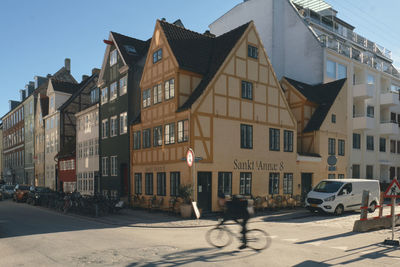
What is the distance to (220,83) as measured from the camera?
22031 millimetres

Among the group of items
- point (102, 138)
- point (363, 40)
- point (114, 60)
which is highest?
point (363, 40)

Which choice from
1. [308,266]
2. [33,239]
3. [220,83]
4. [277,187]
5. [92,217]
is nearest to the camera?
[308,266]

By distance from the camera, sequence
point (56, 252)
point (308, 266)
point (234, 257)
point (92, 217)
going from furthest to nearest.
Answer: point (92, 217), point (56, 252), point (234, 257), point (308, 266)

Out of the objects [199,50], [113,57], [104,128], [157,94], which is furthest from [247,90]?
[104,128]

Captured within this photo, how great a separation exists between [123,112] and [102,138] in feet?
15.1

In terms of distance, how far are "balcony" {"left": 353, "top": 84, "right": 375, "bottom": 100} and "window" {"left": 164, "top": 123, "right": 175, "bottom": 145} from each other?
19.3 meters

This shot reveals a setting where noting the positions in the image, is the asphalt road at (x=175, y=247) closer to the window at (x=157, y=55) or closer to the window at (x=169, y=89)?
the window at (x=169, y=89)

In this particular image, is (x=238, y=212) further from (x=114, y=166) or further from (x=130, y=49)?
(x=130, y=49)

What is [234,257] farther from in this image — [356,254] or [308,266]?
[356,254]

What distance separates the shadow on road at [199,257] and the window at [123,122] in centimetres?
1881

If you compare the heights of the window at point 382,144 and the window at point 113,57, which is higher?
the window at point 113,57

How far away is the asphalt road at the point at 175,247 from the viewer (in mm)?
9156

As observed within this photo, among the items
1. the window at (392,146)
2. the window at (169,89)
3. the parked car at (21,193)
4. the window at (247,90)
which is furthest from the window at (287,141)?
the parked car at (21,193)

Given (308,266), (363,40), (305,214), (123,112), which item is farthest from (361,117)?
(308,266)
